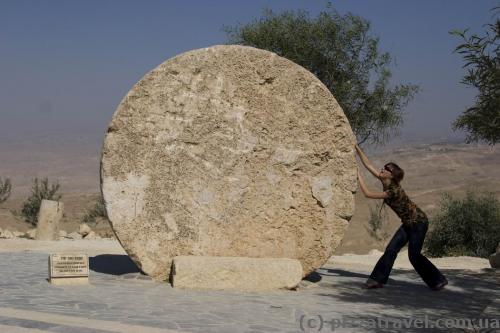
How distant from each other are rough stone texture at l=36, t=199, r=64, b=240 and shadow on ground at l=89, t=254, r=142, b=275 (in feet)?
16.2

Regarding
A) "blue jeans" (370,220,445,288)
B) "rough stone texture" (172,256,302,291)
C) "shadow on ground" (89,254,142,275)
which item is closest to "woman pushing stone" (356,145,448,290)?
"blue jeans" (370,220,445,288)

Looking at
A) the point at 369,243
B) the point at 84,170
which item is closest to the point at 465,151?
the point at 84,170

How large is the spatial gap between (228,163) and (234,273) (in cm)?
138

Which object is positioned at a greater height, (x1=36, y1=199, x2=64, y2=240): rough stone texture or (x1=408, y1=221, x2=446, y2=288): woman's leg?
(x1=36, y1=199, x2=64, y2=240): rough stone texture

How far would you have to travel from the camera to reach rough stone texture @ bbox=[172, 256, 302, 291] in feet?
25.7

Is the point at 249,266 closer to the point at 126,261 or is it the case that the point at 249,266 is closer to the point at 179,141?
the point at 179,141

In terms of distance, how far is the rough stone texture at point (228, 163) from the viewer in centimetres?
821

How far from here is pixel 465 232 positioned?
18422mm

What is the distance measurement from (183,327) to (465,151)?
8821 cm

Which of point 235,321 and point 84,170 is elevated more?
point 84,170

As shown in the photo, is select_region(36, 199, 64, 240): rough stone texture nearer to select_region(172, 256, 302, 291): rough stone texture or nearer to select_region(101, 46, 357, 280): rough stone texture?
select_region(101, 46, 357, 280): rough stone texture

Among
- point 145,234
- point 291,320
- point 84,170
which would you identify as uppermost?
point 84,170

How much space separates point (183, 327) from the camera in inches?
223

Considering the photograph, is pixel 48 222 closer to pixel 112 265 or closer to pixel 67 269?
pixel 112 265
